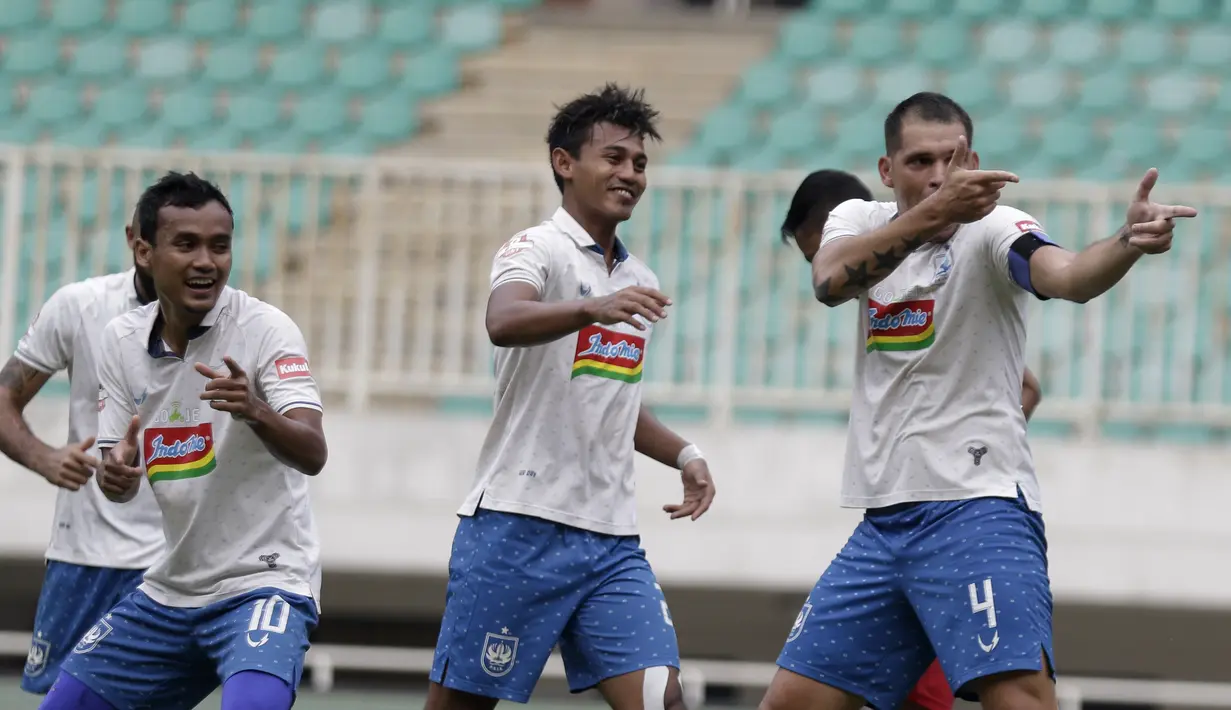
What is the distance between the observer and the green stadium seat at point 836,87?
38.8 feet

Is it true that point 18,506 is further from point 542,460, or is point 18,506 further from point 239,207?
point 542,460

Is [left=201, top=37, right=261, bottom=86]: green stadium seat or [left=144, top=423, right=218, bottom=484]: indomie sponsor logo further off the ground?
[left=201, top=37, right=261, bottom=86]: green stadium seat

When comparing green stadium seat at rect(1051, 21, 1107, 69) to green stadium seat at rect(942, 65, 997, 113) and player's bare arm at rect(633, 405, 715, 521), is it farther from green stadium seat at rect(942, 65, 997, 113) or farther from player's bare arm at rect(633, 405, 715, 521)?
player's bare arm at rect(633, 405, 715, 521)

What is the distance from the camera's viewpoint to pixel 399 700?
9172 mm

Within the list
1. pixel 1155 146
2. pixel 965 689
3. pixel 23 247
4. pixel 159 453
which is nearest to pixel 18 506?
pixel 23 247

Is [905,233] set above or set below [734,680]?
above

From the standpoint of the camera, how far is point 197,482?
475 centimetres

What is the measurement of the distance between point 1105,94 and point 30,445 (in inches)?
321

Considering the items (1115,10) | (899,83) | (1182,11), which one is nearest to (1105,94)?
(1115,10)

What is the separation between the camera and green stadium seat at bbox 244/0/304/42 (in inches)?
518

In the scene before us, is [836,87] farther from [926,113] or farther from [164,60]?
[926,113]

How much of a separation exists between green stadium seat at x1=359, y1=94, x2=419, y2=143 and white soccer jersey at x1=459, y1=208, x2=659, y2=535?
7556mm

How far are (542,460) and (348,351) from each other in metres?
4.46

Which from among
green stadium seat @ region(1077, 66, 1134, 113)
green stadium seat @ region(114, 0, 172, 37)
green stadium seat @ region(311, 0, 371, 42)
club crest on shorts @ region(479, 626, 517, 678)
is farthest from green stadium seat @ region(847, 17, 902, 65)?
club crest on shorts @ region(479, 626, 517, 678)
